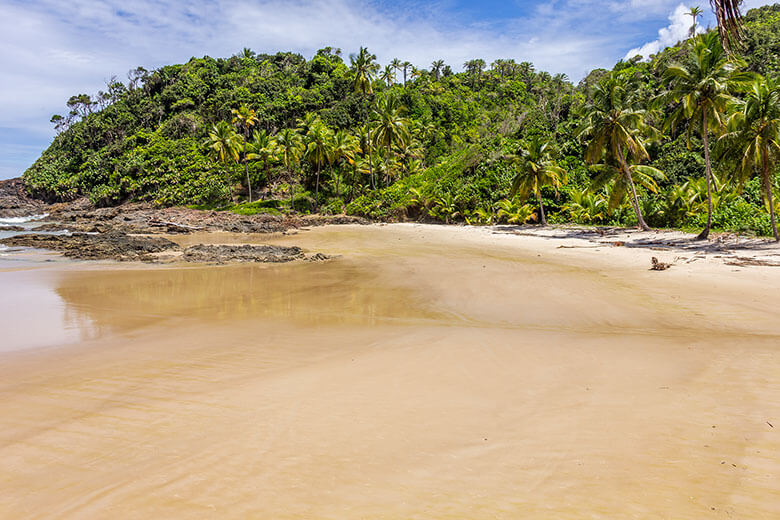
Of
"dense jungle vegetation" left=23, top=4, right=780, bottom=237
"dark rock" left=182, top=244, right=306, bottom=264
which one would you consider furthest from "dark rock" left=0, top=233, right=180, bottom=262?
"dense jungle vegetation" left=23, top=4, right=780, bottom=237

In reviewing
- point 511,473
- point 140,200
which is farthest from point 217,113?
point 511,473

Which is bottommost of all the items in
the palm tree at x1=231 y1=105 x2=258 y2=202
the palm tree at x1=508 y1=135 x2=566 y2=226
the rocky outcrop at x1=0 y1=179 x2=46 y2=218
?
the palm tree at x1=508 y1=135 x2=566 y2=226

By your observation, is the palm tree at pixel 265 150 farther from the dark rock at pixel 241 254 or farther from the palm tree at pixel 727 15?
the palm tree at pixel 727 15

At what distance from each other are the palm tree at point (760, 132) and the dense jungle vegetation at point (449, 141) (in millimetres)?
54

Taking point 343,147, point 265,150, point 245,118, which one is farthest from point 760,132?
point 245,118

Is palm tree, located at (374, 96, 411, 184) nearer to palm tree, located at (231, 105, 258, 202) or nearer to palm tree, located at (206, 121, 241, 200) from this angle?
palm tree, located at (206, 121, 241, 200)

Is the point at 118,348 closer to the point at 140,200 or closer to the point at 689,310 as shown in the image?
the point at 689,310

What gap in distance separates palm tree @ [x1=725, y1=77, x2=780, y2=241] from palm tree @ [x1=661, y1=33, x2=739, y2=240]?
164cm

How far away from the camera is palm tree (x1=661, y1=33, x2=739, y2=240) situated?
1719 centimetres

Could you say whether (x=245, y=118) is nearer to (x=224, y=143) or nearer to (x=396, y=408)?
(x=224, y=143)

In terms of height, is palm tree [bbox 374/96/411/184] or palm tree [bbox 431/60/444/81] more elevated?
palm tree [bbox 431/60/444/81]

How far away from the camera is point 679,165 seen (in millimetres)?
27828

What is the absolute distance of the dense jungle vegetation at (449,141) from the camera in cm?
1844

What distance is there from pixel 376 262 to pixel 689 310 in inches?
399
